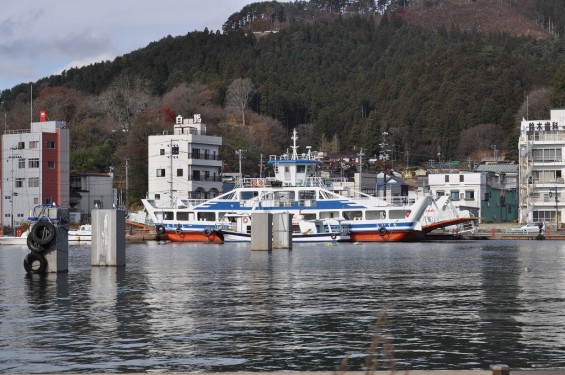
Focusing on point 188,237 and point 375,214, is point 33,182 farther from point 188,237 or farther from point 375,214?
point 375,214

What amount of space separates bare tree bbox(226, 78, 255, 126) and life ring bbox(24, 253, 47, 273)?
107m

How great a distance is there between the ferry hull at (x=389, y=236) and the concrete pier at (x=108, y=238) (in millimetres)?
42566

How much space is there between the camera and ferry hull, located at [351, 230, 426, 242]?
8438 cm

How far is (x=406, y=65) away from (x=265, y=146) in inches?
2562

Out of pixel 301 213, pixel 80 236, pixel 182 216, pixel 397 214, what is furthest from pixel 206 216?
pixel 397 214

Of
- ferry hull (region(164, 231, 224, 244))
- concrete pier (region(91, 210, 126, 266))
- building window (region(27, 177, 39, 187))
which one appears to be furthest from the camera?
building window (region(27, 177, 39, 187))

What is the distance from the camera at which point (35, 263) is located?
131ft

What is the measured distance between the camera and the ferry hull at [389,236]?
8438cm

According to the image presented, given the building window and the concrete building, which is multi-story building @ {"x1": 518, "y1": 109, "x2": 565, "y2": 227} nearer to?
the concrete building

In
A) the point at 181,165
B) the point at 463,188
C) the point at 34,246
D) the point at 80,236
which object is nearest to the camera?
the point at 34,246

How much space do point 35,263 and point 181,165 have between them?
6690 centimetres

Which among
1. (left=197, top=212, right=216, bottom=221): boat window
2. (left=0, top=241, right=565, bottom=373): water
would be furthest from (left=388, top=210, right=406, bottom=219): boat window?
(left=0, top=241, right=565, bottom=373): water

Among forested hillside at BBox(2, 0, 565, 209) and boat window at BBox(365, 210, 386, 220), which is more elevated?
forested hillside at BBox(2, 0, 565, 209)

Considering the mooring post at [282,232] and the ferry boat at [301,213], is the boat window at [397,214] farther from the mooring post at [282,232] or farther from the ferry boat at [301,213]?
the mooring post at [282,232]
